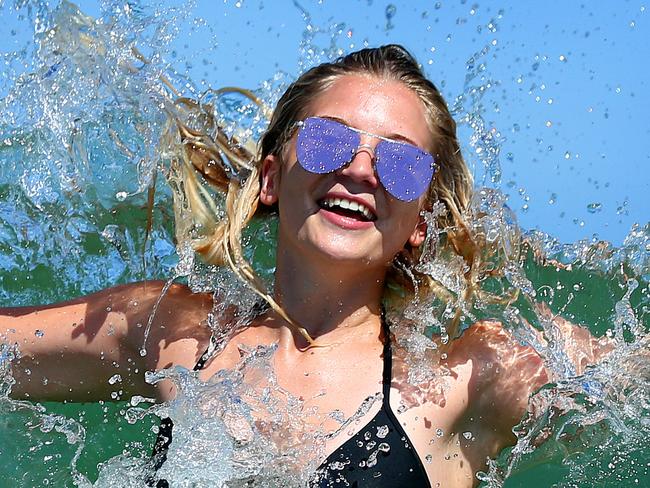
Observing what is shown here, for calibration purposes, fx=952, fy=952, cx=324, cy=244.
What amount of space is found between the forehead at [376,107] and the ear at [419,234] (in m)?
0.28

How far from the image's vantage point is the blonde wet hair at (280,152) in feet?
10.7

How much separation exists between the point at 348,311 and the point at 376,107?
0.68m

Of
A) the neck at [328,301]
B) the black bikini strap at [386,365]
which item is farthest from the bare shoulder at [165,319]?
the black bikini strap at [386,365]

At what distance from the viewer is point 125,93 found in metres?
3.93

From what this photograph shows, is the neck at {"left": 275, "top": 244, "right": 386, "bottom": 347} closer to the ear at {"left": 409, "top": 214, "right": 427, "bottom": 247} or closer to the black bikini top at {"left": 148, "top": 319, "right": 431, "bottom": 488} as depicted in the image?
the ear at {"left": 409, "top": 214, "right": 427, "bottom": 247}

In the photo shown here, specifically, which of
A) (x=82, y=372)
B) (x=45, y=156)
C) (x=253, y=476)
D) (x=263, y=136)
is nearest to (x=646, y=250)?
(x=263, y=136)

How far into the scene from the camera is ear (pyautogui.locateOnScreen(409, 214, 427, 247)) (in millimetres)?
3294

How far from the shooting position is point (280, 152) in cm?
331

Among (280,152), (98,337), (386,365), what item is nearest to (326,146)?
(280,152)

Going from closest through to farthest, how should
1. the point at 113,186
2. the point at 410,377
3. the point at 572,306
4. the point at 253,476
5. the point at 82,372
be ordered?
the point at 253,476, the point at 410,377, the point at 82,372, the point at 113,186, the point at 572,306

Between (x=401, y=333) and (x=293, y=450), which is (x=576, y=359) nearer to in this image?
(x=401, y=333)

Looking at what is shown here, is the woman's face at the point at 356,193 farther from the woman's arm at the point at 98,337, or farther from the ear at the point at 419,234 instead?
the woman's arm at the point at 98,337

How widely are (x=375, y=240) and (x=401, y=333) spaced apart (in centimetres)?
38

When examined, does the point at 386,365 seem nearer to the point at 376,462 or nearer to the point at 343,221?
the point at 376,462
